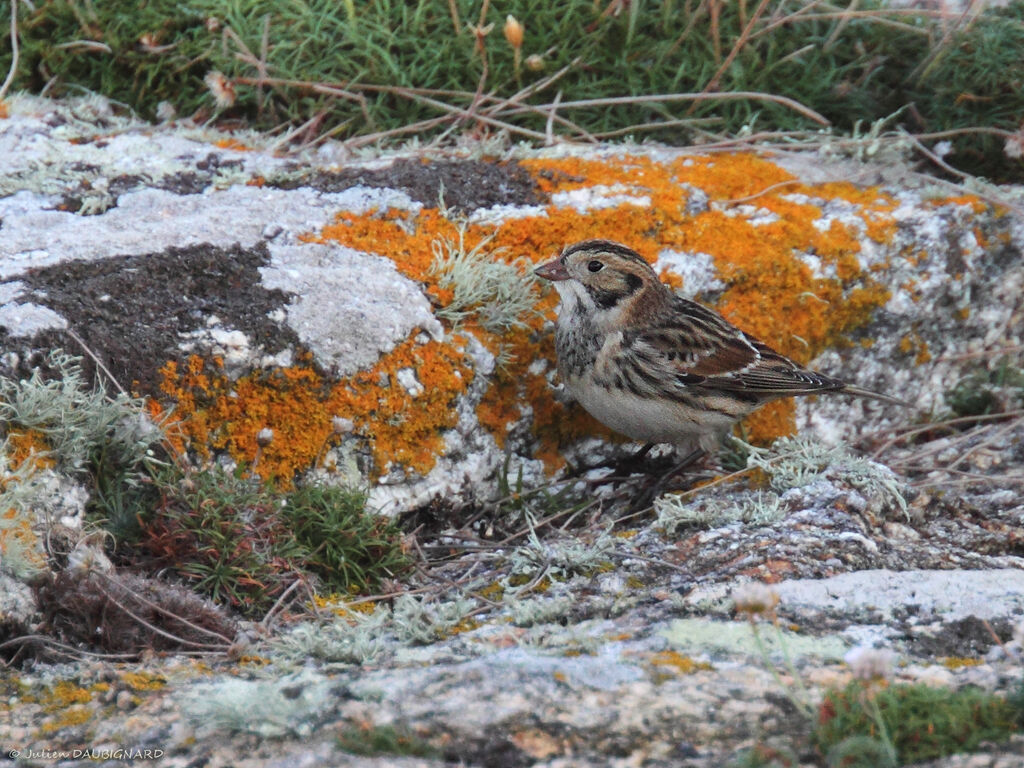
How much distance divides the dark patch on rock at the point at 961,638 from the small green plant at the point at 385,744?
1440 millimetres

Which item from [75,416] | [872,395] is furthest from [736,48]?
[75,416]

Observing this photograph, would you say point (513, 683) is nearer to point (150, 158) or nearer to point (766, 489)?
point (766, 489)

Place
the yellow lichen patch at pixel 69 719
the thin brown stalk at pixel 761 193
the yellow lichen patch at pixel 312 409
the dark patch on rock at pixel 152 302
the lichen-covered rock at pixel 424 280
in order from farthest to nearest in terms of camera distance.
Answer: the thin brown stalk at pixel 761 193
the lichen-covered rock at pixel 424 280
the yellow lichen patch at pixel 312 409
the dark patch on rock at pixel 152 302
the yellow lichen patch at pixel 69 719

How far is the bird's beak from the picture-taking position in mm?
5273

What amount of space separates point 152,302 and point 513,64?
8.92 ft

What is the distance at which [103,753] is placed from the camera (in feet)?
9.64

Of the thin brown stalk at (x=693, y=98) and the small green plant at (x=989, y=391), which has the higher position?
the thin brown stalk at (x=693, y=98)

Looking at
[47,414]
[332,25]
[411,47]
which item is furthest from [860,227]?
[47,414]

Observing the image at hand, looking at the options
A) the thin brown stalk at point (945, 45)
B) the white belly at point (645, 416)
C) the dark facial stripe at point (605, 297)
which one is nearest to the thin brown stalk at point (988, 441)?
the white belly at point (645, 416)

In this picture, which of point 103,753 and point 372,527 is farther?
point 372,527

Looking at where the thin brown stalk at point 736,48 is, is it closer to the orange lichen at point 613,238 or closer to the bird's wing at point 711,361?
the orange lichen at point 613,238

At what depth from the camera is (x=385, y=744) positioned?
9.04 ft

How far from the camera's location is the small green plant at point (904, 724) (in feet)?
8.39

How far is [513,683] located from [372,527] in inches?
54.6
